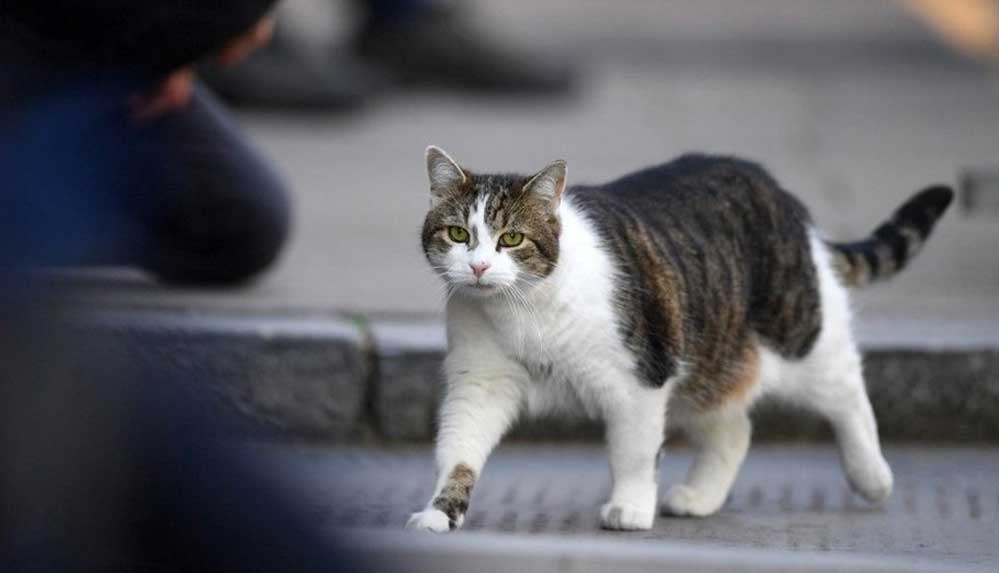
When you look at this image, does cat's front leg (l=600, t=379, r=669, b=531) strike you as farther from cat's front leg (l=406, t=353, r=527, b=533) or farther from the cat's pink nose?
the cat's pink nose

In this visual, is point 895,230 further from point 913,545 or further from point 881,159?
point 881,159

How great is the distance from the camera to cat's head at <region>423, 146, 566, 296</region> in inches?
145

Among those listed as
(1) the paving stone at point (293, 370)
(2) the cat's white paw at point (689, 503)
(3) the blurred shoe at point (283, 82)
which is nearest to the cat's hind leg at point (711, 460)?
(2) the cat's white paw at point (689, 503)

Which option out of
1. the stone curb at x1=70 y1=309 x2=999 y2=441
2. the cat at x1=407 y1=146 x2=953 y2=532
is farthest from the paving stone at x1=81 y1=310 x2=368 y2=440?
the cat at x1=407 y1=146 x2=953 y2=532

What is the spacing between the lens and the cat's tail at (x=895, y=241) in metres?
4.41

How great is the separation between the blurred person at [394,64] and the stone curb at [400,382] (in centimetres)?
391

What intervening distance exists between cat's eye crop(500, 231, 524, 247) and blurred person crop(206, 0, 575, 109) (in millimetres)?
5139

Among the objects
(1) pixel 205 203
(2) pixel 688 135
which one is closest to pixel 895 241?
(1) pixel 205 203

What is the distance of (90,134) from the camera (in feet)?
17.8

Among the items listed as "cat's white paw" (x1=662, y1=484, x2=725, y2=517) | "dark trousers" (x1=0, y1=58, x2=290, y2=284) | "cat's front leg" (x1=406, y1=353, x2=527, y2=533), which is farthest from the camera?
"dark trousers" (x1=0, y1=58, x2=290, y2=284)

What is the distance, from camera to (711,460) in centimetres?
415

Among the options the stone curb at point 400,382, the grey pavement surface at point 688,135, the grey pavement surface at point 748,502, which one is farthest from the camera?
the grey pavement surface at point 688,135

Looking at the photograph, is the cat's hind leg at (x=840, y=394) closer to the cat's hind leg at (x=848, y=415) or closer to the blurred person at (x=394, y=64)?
the cat's hind leg at (x=848, y=415)

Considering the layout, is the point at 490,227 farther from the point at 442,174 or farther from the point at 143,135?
the point at 143,135
